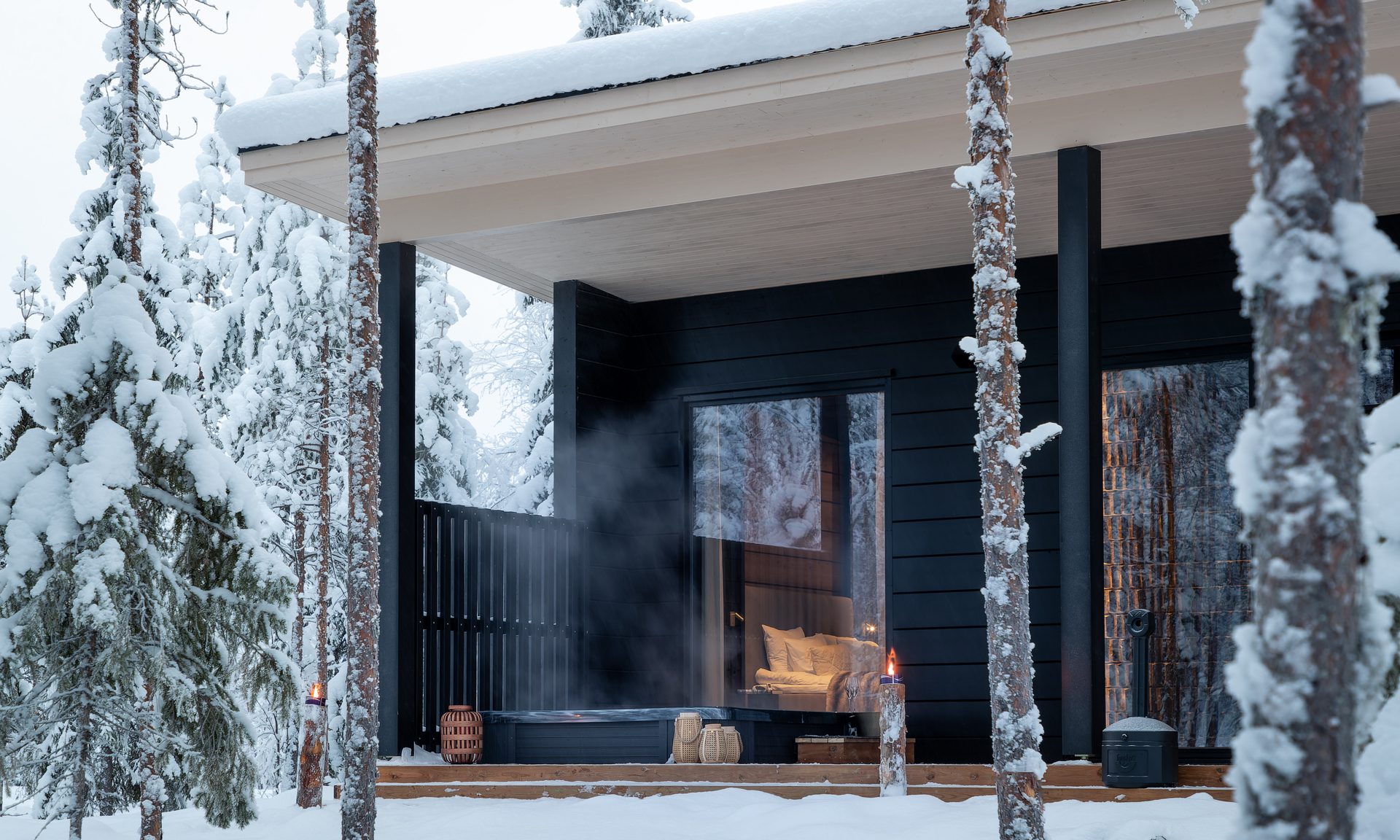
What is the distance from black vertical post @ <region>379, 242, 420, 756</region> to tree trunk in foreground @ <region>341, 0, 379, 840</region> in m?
2.34

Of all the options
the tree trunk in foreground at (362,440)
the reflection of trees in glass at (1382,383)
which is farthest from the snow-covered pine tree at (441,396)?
the tree trunk in foreground at (362,440)

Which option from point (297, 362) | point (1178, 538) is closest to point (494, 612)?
point (1178, 538)

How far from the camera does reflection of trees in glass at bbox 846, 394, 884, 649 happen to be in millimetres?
9227

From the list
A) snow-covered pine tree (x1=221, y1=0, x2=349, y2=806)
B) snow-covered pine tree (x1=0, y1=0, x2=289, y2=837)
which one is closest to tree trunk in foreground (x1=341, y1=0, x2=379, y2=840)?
snow-covered pine tree (x1=0, y1=0, x2=289, y2=837)

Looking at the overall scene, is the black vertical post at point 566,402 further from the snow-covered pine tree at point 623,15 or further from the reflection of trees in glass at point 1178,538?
the snow-covered pine tree at point 623,15

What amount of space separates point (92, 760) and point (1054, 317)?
18.0ft

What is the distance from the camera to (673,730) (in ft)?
23.5

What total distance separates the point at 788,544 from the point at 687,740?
137 inches

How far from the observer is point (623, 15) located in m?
15.2

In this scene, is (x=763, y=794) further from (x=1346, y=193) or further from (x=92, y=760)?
(x=1346, y=193)

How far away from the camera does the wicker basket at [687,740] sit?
683 cm

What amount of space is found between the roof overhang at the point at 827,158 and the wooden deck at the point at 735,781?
2651mm

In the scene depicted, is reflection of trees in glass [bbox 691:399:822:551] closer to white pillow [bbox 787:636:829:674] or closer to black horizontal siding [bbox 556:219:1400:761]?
black horizontal siding [bbox 556:219:1400:761]

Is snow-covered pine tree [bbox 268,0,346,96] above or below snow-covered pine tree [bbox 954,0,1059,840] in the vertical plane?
above
